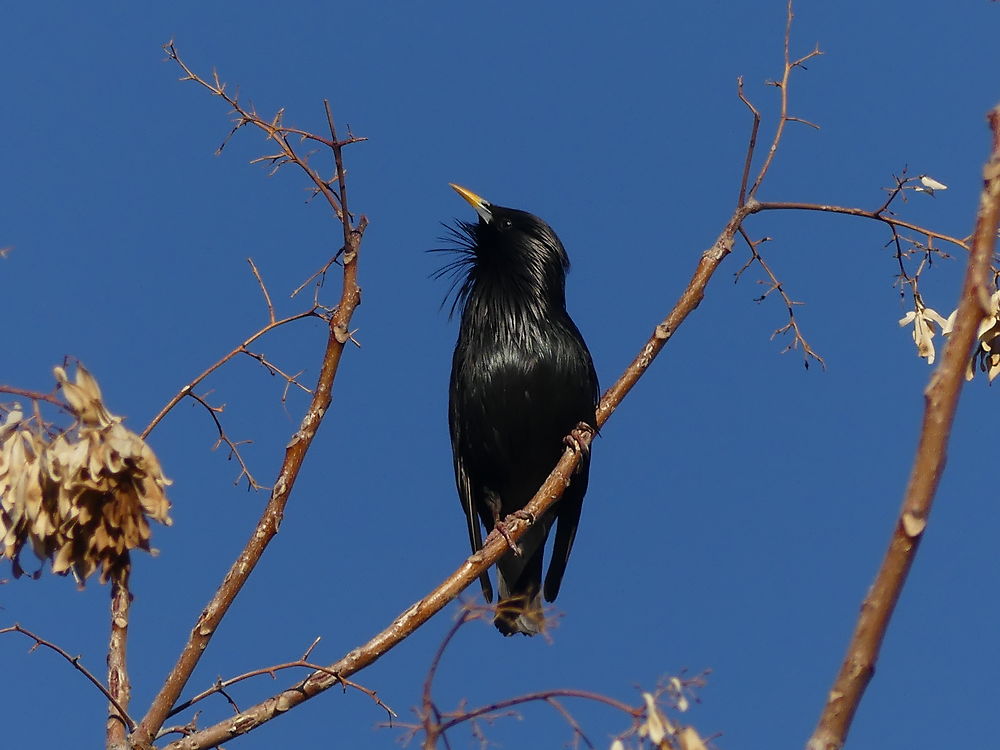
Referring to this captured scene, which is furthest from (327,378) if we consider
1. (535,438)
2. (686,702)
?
(535,438)

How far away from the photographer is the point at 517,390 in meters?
5.84

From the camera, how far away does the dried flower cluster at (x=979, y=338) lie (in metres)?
3.25

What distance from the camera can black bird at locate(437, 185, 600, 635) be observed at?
5812mm

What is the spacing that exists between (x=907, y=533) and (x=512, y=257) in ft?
16.0

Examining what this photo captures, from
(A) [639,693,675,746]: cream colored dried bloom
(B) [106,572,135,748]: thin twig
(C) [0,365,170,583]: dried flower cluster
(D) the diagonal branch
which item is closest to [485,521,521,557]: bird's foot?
(B) [106,572,135,748]: thin twig

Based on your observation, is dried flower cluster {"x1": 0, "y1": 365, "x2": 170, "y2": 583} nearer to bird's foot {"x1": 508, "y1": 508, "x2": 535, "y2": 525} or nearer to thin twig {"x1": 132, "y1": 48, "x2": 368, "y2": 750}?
thin twig {"x1": 132, "y1": 48, "x2": 368, "y2": 750}

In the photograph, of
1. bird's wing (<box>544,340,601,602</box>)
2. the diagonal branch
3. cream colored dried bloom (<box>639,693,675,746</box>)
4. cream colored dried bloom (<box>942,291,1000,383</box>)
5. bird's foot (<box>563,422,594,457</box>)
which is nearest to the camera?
the diagonal branch

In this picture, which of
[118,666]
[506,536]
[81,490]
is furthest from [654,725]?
[506,536]

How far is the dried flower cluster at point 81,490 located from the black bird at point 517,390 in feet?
9.53

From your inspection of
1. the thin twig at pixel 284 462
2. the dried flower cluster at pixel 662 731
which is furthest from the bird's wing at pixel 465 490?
the dried flower cluster at pixel 662 731

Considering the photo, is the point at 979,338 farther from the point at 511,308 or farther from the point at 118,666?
the point at 511,308

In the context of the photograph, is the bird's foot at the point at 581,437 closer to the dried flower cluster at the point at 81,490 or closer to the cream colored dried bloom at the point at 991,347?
the cream colored dried bloom at the point at 991,347

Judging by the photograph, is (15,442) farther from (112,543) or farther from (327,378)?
(327,378)

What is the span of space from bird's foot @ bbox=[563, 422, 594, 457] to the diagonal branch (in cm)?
395
